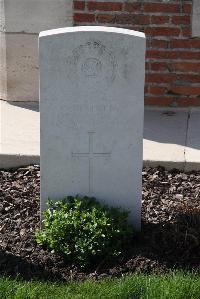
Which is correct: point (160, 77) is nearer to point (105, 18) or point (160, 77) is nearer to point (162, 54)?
point (162, 54)

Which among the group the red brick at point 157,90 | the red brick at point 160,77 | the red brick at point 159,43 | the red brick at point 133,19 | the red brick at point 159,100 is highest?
the red brick at point 133,19

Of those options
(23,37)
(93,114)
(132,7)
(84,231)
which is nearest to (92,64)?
(93,114)

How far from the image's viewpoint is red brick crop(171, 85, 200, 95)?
7.19 metres

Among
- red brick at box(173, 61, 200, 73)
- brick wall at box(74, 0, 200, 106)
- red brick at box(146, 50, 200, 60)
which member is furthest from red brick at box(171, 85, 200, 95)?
red brick at box(146, 50, 200, 60)

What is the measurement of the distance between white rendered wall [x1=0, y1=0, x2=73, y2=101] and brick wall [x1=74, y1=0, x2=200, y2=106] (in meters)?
0.19

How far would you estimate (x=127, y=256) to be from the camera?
485cm

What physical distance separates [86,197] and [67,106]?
0.59 m

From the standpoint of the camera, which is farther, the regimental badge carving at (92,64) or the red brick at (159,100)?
the red brick at (159,100)

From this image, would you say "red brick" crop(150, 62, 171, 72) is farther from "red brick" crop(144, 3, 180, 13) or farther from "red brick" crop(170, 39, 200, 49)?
"red brick" crop(144, 3, 180, 13)

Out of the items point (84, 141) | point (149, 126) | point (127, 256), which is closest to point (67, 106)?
point (84, 141)

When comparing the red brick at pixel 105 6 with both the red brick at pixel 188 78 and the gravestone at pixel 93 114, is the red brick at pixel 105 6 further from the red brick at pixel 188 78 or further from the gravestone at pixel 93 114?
the gravestone at pixel 93 114

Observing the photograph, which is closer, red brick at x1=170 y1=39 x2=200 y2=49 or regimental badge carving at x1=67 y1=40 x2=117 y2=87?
regimental badge carving at x1=67 y1=40 x2=117 y2=87

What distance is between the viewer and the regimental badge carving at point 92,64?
4.77 meters

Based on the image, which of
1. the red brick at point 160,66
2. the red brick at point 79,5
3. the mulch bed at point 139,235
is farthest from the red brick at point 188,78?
the mulch bed at point 139,235
